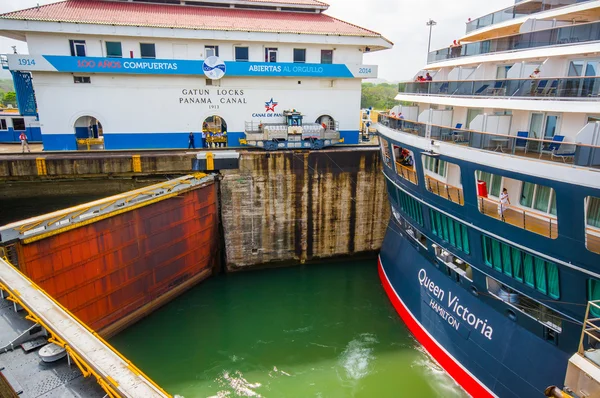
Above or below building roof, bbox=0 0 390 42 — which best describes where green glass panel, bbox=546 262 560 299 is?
below

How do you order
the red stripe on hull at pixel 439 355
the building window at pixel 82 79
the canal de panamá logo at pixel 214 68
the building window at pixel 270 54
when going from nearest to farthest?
the red stripe on hull at pixel 439 355 → the building window at pixel 82 79 → the canal de panamá logo at pixel 214 68 → the building window at pixel 270 54

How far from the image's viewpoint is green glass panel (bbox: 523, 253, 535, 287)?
10.6 meters

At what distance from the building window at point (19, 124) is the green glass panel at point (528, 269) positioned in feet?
98.1

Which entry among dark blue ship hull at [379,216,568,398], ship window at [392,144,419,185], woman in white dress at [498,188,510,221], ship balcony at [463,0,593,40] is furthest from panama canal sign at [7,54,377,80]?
woman in white dress at [498,188,510,221]

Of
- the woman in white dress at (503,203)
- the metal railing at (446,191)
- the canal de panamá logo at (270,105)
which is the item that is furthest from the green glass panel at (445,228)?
the canal de panamá logo at (270,105)

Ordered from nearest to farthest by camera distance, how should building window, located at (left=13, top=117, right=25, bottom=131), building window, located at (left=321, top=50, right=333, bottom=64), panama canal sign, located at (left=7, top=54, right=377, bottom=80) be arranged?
panama canal sign, located at (left=7, top=54, right=377, bottom=80)
building window, located at (left=13, top=117, right=25, bottom=131)
building window, located at (left=321, top=50, right=333, bottom=64)

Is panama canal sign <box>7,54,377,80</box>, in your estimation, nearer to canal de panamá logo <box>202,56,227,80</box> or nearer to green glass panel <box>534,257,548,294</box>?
canal de panamá logo <box>202,56,227,80</box>

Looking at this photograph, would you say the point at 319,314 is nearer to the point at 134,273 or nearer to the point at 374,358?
the point at 374,358

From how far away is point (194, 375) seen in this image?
13.5 meters

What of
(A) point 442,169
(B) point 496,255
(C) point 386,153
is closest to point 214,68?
(C) point 386,153

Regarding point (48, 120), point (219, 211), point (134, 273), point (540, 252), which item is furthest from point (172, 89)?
point (540, 252)

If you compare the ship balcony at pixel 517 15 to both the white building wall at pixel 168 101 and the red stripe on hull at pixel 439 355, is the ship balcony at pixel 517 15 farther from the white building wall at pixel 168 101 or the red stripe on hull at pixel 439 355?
the red stripe on hull at pixel 439 355

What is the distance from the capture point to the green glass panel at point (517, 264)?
10859 mm

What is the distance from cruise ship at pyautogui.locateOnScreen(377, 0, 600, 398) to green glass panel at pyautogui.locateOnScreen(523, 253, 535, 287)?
0.04 metres
